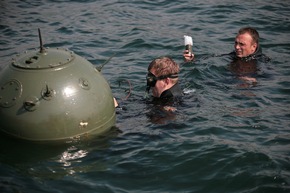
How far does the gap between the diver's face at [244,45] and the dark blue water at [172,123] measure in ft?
1.59

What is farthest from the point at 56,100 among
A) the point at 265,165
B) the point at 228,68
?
the point at 228,68

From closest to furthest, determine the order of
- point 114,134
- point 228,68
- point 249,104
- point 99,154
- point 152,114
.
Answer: point 99,154
point 114,134
point 152,114
point 249,104
point 228,68

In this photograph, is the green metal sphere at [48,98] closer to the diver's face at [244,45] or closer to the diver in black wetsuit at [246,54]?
the diver in black wetsuit at [246,54]

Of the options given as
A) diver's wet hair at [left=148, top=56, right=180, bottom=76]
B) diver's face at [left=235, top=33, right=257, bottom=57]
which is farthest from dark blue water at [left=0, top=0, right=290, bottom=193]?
diver's wet hair at [left=148, top=56, right=180, bottom=76]

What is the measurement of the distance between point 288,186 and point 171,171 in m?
1.52

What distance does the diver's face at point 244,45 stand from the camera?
10234 millimetres

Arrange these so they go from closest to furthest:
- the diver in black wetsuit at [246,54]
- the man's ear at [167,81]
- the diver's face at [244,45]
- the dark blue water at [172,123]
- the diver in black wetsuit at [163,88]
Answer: the dark blue water at [172,123]
the diver in black wetsuit at [163,88]
the man's ear at [167,81]
the diver in black wetsuit at [246,54]
the diver's face at [244,45]

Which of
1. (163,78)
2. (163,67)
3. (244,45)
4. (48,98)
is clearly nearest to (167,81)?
(163,78)

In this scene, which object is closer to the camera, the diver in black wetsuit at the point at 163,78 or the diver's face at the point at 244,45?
the diver in black wetsuit at the point at 163,78

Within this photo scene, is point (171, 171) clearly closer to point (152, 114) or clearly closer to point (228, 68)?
point (152, 114)

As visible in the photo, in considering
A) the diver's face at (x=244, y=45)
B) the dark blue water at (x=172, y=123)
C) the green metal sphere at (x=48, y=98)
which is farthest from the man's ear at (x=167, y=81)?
the diver's face at (x=244, y=45)

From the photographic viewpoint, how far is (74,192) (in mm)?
5590

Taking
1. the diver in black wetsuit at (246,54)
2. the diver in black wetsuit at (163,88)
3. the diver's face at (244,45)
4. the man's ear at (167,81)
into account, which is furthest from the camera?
the diver's face at (244,45)

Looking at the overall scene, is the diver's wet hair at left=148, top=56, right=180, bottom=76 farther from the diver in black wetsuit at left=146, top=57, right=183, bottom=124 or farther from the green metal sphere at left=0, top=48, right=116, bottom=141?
the green metal sphere at left=0, top=48, right=116, bottom=141
